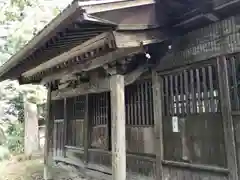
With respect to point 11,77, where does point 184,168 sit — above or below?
below

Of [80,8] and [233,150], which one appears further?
[233,150]

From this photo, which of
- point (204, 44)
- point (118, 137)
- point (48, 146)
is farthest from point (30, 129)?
point (204, 44)

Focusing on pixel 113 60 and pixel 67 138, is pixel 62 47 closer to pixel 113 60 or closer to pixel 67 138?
pixel 113 60

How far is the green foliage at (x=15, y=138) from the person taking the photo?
13656 millimetres

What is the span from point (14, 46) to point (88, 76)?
10.5 m

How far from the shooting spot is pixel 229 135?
3801mm

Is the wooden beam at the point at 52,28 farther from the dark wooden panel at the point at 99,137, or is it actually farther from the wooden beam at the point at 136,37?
the dark wooden panel at the point at 99,137

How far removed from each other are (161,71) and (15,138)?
451 inches

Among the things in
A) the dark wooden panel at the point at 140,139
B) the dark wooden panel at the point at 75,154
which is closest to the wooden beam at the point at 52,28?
the dark wooden panel at the point at 140,139

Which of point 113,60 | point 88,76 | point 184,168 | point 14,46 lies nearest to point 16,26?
point 14,46

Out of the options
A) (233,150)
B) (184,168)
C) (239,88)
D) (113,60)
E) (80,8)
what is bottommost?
(184,168)

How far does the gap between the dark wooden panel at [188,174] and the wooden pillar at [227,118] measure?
0.71 ft

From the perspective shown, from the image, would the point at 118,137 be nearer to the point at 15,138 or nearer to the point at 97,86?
the point at 97,86

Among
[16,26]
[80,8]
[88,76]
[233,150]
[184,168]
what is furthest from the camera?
[16,26]
